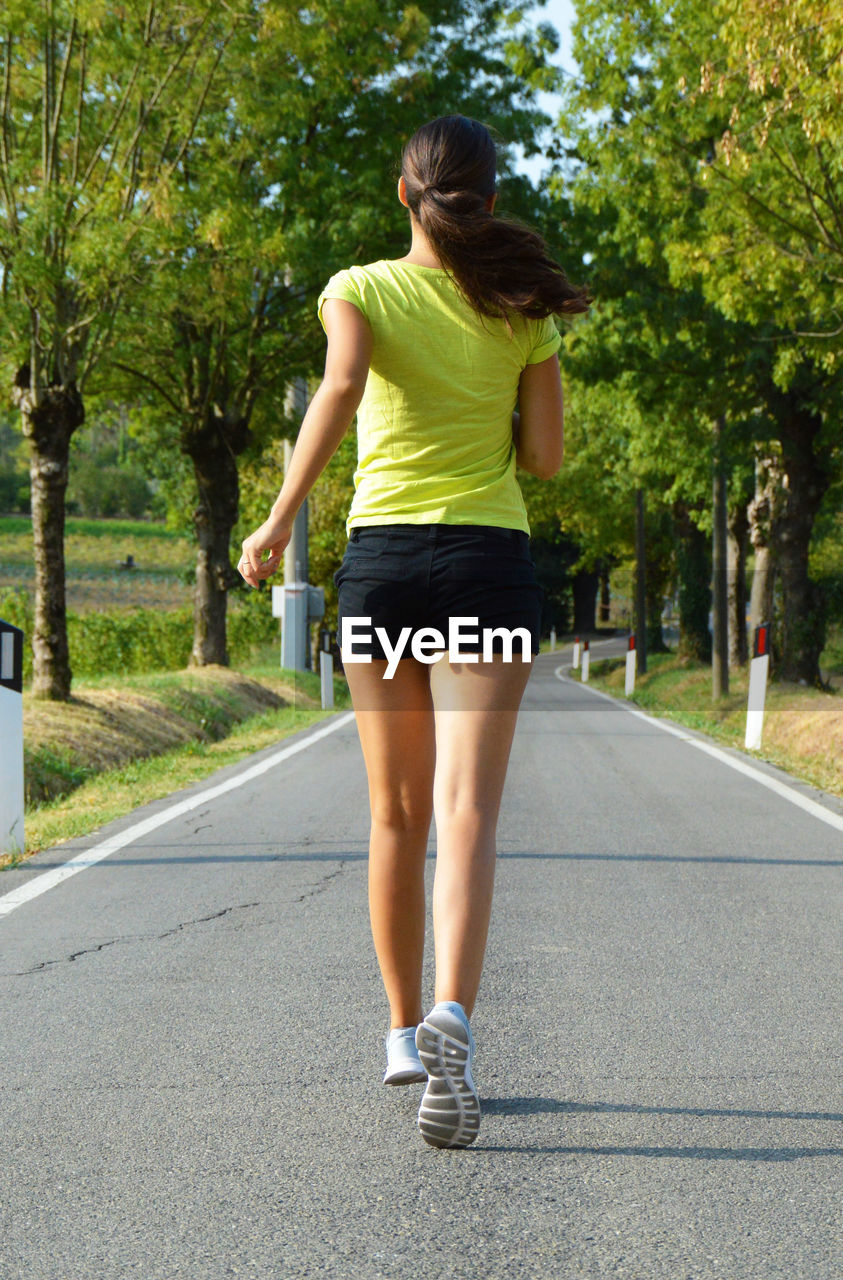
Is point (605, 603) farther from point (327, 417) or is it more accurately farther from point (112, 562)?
point (327, 417)

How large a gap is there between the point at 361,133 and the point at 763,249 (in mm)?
8019

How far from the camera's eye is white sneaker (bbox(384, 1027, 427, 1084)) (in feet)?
10.6

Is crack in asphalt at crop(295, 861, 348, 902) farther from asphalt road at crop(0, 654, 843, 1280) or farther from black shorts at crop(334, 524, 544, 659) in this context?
black shorts at crop(334, 524, 544, 659)

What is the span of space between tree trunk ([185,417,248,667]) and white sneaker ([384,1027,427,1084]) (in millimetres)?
18421

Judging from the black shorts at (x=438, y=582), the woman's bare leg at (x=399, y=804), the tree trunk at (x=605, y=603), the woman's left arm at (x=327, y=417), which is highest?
the woman's left arm at (x=327, y=417)

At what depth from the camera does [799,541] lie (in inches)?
856

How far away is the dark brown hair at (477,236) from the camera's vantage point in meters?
2.99

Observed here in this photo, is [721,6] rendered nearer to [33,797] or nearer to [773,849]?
[773,849]

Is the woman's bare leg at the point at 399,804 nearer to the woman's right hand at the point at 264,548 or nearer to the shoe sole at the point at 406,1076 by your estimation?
the shoe sole at the point at 406,1076

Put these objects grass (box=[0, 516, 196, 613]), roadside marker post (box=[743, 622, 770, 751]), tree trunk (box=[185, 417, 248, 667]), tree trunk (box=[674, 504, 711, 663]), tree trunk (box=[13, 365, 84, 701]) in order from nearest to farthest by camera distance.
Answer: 1. roadside marker post (box=[743, 622, 770, 751])
2. tree trunk (box=[13, 365, 84, 701])
3. tree trunk (box=[185, 417, 248, 667])
4. tree trunk (box=[674, 504, 711, 663])
5. grass (box=[0, 516, 196, 613])

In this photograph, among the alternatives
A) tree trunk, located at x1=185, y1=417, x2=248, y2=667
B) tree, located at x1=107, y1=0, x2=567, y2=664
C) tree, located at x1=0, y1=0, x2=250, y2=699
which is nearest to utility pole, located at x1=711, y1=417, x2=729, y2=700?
tree, located at x1=107, y1=0, x2=567, y2=664

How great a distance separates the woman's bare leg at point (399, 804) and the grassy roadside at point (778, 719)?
260 inches

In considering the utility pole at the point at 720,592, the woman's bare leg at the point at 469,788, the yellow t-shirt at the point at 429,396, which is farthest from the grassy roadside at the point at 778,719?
the yellow t-shirt at the point at 429,396

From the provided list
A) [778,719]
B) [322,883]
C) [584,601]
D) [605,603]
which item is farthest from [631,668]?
[605,603]
